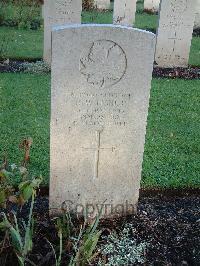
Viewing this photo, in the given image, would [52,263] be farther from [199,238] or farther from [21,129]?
[21,129]

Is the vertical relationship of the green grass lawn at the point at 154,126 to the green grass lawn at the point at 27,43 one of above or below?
below

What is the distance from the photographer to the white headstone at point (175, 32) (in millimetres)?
8922

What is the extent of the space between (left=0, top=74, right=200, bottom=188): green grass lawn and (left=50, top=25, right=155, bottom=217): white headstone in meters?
0.90

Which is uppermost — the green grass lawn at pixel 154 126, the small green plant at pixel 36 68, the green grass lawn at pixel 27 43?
the green grass lawn at pixel 27 43

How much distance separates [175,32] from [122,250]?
681 centimetres

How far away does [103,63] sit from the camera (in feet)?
10.3

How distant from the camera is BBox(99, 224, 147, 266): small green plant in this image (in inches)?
125

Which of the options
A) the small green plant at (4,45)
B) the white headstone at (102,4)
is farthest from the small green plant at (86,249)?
the white headstone at (102,4)

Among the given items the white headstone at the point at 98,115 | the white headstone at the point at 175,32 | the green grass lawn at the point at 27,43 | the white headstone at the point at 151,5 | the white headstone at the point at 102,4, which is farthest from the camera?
the white headstone at the point at 151,5

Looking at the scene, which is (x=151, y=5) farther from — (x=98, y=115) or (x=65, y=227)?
(x=65, y=227)

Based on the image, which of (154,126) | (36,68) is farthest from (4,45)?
(154,126)

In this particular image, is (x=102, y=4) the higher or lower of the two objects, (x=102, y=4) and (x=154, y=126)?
the higher

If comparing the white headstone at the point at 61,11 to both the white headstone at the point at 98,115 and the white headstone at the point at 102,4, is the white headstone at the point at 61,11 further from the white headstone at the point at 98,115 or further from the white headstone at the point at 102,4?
the white headstone at the point at 102,4

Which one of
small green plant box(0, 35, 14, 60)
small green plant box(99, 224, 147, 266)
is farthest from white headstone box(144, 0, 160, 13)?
small green plant box(99, 224, 147, 266)
